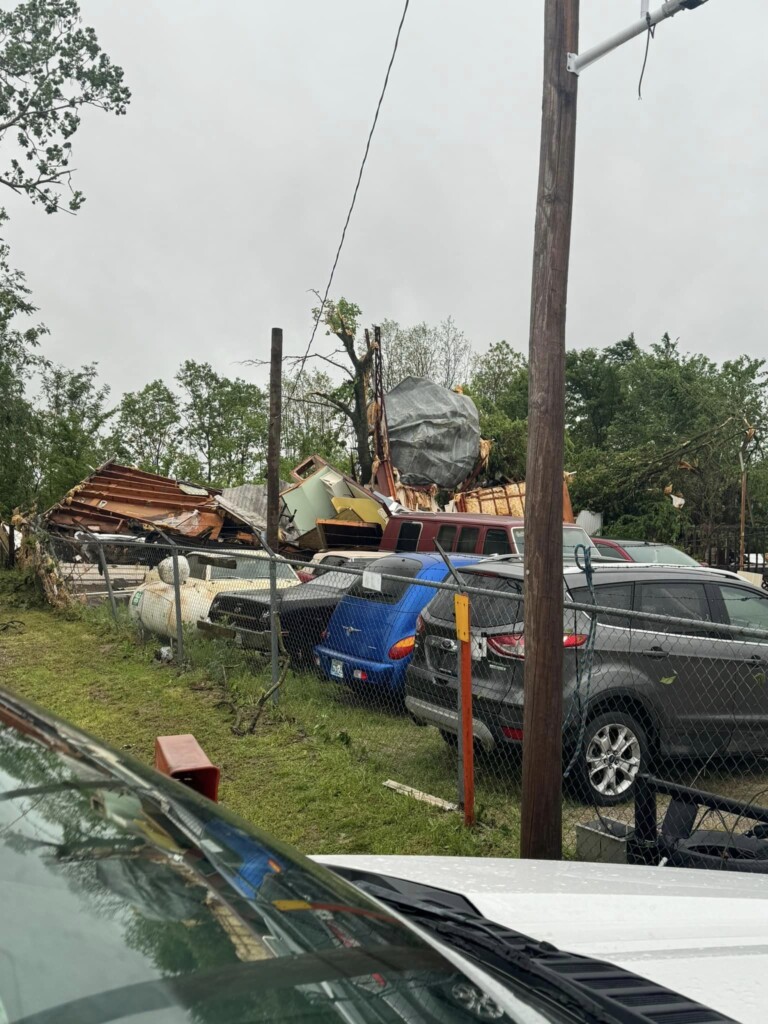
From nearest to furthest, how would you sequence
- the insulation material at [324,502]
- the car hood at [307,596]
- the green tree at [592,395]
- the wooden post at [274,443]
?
1. the car hood at [307,596]
2. the wooden post at [274,443]
3. the insulation material at [324,502]
4. the green tree at [592,395]

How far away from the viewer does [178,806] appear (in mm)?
1657

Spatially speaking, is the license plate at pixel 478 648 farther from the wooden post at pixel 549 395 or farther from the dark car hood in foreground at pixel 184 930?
the dark car hood in foreground at pixel 184 930

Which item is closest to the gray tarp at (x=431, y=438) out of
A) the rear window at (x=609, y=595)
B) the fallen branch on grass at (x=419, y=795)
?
the rear window at (x=609, y=595)

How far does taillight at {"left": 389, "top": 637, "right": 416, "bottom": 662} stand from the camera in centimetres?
759

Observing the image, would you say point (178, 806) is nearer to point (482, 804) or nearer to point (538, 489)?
point (538, 489)

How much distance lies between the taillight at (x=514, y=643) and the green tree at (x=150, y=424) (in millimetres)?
51232

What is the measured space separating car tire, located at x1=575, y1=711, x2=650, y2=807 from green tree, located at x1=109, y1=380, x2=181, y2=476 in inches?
2033

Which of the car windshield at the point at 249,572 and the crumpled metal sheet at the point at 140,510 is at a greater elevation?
the crumpled metal sheet at the point at 140,510

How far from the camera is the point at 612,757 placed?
5711 mm

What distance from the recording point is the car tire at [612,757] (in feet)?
18.5

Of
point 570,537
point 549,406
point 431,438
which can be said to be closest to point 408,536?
point 570,537

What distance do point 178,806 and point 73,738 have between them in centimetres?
34

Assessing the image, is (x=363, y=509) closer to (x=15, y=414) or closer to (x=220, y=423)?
(x=15, y=414)

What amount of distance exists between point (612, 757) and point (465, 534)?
7.99 metres
